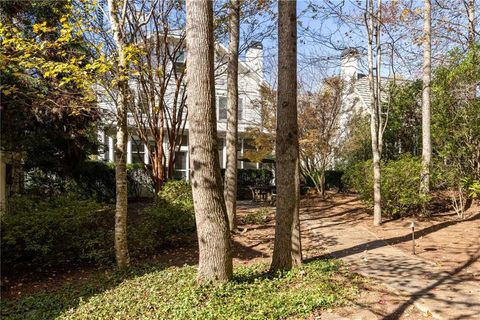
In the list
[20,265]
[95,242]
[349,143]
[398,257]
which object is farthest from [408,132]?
[20,265]

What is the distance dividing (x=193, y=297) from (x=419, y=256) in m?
4.56

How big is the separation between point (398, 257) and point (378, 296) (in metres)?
2.33

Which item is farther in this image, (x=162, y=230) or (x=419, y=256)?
(x=162, y=230)

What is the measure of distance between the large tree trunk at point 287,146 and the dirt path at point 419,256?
1.32 metres

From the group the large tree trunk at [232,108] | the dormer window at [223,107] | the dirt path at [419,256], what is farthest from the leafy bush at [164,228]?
the dormer window at [223,107]

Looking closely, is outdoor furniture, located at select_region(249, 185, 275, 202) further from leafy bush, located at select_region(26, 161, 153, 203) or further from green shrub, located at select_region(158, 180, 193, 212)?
green shrub, located at select_region(158, 180, 193, 212)

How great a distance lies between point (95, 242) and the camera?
309 inches

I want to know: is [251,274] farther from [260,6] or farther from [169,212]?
[260,6]

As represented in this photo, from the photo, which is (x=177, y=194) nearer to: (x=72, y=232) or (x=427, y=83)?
(x=72, y=232)

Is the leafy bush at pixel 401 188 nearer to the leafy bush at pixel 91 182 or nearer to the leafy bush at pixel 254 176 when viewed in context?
the leafy bush at pixel 254 176

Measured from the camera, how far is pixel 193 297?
471 cm

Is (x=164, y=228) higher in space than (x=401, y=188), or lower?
lower

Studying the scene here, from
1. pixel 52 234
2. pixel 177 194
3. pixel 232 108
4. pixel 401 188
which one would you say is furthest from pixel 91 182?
pixel 401 188

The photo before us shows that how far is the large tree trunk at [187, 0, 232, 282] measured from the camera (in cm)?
503
